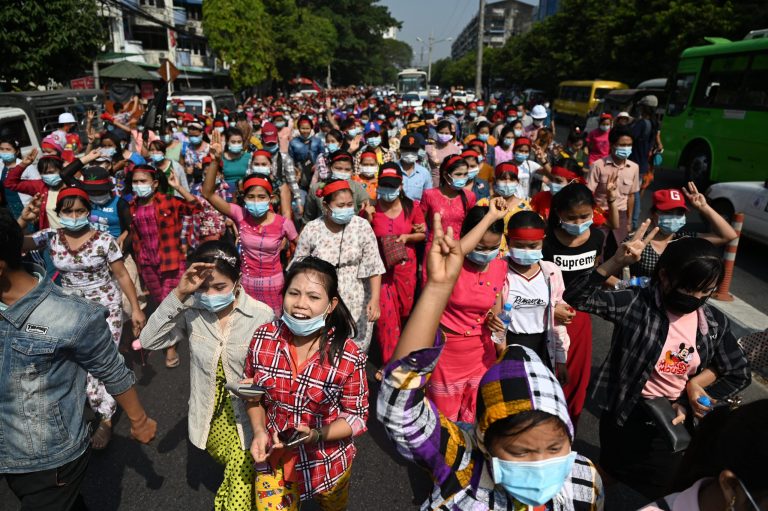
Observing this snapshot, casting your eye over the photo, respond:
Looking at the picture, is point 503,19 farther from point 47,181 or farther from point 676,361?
point 676,361

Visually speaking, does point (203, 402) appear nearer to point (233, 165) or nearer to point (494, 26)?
point (233, 165)

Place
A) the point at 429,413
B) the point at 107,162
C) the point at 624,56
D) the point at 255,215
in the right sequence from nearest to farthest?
the point at 429,413 → the point at 255,215 → the point at 107,162 → the point at 624,56

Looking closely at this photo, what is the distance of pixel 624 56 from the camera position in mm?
27156

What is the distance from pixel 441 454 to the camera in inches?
58.4

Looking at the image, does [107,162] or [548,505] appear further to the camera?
[107,162]


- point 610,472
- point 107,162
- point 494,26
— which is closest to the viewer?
point 610,472

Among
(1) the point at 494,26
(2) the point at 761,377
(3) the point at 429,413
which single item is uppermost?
(1) the point at 494,26

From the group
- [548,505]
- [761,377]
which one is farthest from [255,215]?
[761,377]

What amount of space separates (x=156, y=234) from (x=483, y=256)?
3.23 metres

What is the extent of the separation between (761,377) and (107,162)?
25.7ft

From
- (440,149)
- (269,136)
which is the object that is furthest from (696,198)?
(269,136)

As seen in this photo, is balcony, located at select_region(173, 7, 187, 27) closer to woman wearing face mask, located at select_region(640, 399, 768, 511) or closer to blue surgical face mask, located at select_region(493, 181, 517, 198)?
blue surgical face mask, located at select_region(493, 181, 517, 198)

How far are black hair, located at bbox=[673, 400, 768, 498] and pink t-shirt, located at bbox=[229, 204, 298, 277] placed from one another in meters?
3.27

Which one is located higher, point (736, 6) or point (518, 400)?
point (736, 6)
